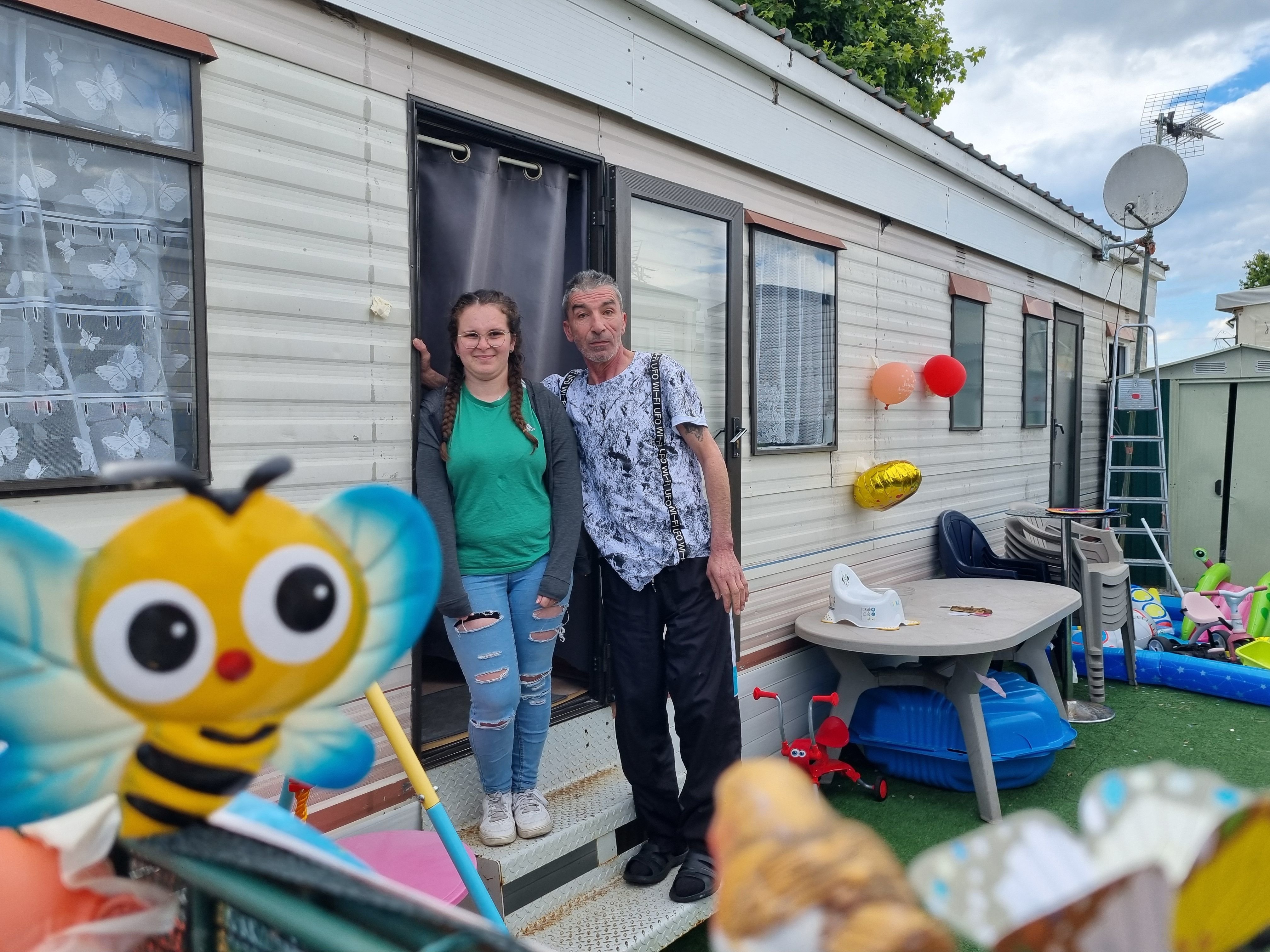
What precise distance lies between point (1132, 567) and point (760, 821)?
28.9 feet

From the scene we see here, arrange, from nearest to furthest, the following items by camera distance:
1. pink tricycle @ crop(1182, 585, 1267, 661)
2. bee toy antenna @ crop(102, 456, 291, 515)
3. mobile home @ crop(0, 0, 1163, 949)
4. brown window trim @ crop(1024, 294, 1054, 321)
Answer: bee toy antenna @ crop(102, 456, 291, 515), mobile home @ crop(0, 0, 1163, 949), pink tricycle @ crop(1182, 585, 1267, 661), brown window trim @ crop(1024, 294, 1054, 321)

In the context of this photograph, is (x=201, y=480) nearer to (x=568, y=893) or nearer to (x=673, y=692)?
(x=673, y=692)

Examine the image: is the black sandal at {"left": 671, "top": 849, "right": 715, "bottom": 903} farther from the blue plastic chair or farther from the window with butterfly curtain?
the blue plastic chair

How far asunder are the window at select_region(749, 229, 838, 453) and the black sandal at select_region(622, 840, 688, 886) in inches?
74.1

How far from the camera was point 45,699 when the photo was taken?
645mm

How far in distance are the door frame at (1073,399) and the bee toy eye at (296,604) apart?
25.6ft

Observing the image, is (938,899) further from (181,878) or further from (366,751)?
(181,878)

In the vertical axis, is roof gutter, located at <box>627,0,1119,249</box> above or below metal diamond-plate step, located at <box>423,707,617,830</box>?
above

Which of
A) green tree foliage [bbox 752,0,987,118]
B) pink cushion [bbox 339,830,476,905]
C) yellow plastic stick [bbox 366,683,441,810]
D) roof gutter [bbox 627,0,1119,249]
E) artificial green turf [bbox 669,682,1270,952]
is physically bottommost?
artificial green turf [bbox 669,682,1270,952]

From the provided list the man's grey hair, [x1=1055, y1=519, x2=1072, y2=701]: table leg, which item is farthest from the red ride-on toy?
the man's grey hair

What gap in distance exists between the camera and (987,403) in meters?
6.27

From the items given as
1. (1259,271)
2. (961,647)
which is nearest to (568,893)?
(961,647)

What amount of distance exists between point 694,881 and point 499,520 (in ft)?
4.08

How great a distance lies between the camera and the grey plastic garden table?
3.44m
